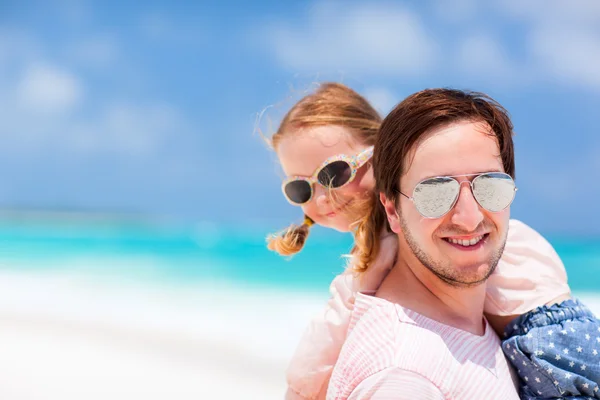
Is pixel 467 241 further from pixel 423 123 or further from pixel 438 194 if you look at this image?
pixel 423 123

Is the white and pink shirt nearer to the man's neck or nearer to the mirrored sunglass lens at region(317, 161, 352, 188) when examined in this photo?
the man's neck

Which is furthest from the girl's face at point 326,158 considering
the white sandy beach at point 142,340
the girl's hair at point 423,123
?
the white sandy beach at point 142,340

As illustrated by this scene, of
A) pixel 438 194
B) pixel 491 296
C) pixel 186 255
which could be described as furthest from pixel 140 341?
pixel 186 255

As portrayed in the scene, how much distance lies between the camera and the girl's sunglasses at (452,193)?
2.73 meters

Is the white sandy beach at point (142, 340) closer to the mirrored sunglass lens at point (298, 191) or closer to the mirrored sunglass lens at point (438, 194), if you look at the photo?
the mirrored sunglass lens at point (298, 191)

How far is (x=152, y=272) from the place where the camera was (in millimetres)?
20516

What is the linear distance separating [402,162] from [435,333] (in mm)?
803

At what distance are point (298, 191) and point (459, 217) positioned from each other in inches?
64.7

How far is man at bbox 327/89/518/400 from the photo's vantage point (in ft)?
8.39

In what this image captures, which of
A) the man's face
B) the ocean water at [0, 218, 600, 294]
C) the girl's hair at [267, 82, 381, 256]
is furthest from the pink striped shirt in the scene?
the ocean water at [0, 218, 600, 294]

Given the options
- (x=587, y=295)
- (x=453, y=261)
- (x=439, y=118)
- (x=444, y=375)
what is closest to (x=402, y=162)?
(x=439, y=118)

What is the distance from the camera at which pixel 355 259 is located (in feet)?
10.9

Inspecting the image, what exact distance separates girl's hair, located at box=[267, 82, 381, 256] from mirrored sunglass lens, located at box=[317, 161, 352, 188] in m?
0.29

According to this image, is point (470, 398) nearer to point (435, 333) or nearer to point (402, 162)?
point (435, 333)
